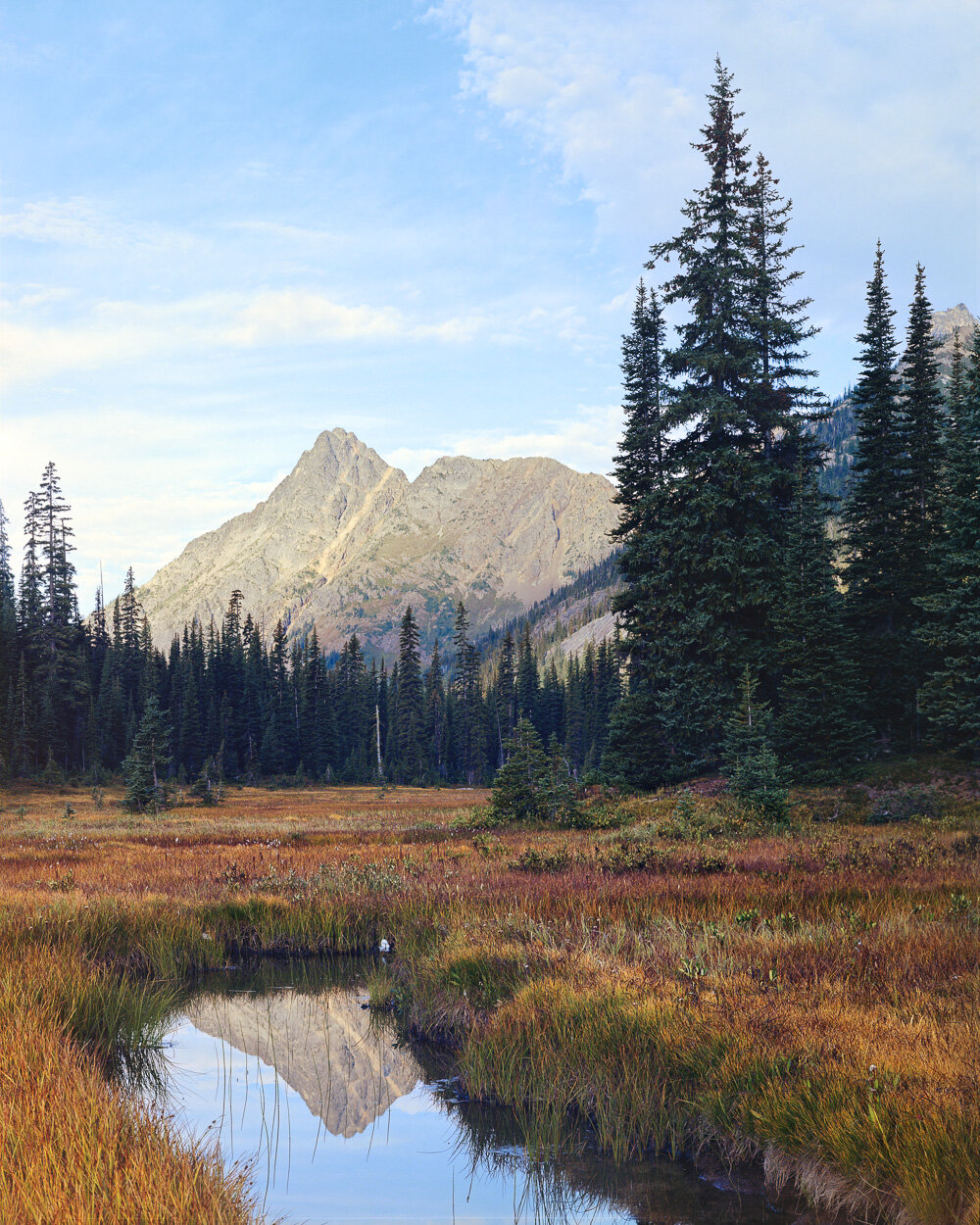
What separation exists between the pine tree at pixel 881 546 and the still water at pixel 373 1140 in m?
29.8

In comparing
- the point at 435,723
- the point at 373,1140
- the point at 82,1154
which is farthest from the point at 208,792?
the point at 435,723

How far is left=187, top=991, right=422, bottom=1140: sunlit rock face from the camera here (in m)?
7.16

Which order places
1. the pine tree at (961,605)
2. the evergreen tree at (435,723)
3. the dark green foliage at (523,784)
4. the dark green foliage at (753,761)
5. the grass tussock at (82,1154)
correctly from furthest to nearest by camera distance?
1. the evergreen tree at (435,723)
2. the pine tree at (961,605)
3. the dark green foliage at (523,784)
4. the dark green foliage at (753,761)
5. the grass tussock at (82,1154)

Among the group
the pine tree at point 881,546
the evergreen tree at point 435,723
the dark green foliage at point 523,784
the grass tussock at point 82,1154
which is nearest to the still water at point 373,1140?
the grass tussock at point 82,1154

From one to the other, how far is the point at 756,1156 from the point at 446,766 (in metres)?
103

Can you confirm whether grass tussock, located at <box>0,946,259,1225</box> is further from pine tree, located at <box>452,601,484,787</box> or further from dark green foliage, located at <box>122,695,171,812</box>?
pine tree, located at <box>452,601,484,787</box>

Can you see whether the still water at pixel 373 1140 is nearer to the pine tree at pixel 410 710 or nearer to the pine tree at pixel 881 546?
the pine tree at pixel 881 546

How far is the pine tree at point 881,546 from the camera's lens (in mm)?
33719

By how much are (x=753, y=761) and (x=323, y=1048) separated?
1712 centimetres

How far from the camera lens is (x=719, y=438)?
30.9 metres

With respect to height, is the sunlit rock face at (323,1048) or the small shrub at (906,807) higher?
the sunlit rock face at (323,1048)

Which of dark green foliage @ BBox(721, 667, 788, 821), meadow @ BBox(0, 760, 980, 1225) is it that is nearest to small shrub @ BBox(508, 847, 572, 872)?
meadow @ BBox(0, 760, 980, 1225)

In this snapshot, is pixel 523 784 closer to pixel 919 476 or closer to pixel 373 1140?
pixel 373 1140

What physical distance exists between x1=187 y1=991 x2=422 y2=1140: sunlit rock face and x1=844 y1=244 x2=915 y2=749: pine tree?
1148 inches
